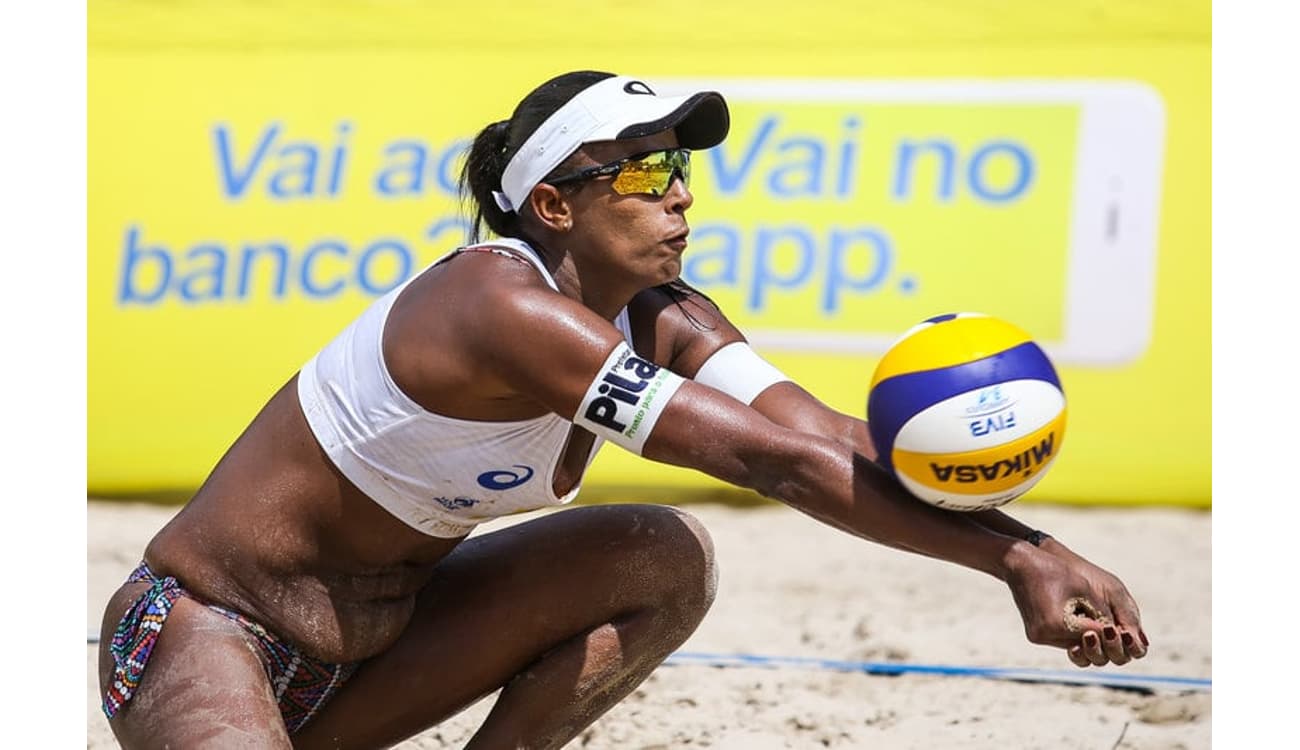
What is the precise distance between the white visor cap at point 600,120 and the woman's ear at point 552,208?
0.02 m

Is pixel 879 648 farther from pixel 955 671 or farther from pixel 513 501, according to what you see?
pixel 513 501

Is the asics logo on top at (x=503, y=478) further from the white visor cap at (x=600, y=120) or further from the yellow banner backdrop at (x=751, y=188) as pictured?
the yellow banner backdrop at (x=751, y=188)

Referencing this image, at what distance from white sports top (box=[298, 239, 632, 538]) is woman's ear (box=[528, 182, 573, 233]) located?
0.24 feet

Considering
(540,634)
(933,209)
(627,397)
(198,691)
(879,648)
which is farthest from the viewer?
(933,209)

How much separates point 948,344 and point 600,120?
740 mm

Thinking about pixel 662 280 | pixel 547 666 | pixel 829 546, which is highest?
pixel 662 280

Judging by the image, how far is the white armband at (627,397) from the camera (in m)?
2.48

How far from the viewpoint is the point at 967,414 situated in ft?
8.03

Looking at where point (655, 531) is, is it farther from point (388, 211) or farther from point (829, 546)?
point (388, 211)

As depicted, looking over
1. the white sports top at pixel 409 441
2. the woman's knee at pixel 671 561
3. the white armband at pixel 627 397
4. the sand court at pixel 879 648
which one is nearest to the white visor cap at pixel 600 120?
the white sports top at pixel 409 441

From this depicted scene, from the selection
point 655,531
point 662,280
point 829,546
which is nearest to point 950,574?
point 829,546

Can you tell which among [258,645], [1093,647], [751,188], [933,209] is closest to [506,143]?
[258,645]

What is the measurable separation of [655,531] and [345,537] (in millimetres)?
623

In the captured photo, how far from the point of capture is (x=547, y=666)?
3131mm
